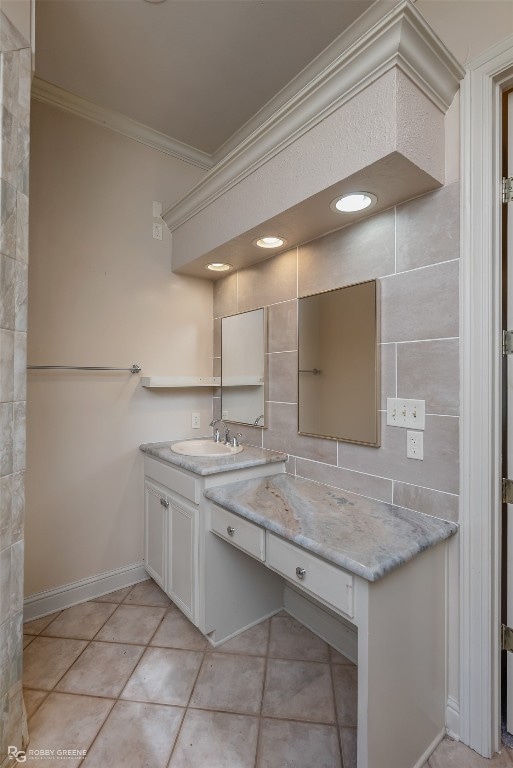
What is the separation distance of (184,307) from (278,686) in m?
2.15

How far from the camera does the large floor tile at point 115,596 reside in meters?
2.09

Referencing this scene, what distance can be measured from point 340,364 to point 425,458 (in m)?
0.56

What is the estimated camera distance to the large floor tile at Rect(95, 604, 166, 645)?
1.78 m

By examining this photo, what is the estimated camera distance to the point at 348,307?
1649 millimetres

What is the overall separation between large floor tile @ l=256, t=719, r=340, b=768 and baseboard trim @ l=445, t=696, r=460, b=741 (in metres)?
0.41

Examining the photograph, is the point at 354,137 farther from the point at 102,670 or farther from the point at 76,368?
the point at 102,670

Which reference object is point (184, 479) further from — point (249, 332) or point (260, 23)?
point (260, 23)

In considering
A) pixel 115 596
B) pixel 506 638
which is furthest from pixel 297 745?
pixel 115 596

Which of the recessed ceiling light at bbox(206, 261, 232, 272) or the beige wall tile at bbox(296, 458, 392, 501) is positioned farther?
the recessed ceiling light at bbox(206, 261, 232, 272)

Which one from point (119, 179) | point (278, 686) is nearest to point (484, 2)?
point (119, 179)

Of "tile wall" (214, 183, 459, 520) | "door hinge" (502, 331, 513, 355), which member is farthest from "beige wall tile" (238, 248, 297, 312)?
"door hinge" (502, 331, 513, 355)

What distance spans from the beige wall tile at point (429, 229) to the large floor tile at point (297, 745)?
5.79 feet

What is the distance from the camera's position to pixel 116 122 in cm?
215

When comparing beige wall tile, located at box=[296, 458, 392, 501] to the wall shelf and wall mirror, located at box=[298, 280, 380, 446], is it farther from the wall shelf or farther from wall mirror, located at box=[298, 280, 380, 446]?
the wall shelf
